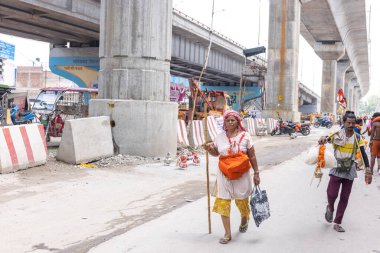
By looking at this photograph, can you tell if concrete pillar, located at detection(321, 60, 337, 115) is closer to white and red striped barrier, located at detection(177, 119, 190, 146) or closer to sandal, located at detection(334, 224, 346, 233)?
white and red striped barrier, located at detection(177, 119, 190, 146)

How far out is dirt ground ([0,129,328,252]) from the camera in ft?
18.2

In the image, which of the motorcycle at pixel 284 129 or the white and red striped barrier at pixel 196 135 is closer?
the white and red striped barrier at pixel 196 135

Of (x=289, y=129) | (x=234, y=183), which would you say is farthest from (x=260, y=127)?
(x=234, y=183)

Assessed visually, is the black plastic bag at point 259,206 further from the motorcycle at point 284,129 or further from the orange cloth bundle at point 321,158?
the motorcycle at point 284,129

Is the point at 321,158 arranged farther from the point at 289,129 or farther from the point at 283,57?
the point at 283,57

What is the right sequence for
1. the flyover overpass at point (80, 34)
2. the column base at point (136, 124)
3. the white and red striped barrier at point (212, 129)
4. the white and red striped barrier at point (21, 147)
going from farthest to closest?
1. the flyover overpass at point (80, 34)
2. the white and red striped barrier at point (212, 129)
3. the column base at point (136, 124)
4. the white and red striped barrier at point (21, 147)

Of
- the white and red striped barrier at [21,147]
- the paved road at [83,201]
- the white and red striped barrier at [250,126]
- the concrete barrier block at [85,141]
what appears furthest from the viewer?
the white and red striped barrier at [250,126]

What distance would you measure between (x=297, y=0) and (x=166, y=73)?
2882 cm

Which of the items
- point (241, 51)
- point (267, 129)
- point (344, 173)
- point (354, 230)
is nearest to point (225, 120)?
point (344, 173)

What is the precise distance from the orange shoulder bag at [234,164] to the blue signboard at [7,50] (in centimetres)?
4207

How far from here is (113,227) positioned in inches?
239

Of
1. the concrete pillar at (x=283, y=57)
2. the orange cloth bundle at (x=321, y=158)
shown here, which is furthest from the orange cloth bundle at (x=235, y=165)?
the concrete pillar at (x=283, y=57)

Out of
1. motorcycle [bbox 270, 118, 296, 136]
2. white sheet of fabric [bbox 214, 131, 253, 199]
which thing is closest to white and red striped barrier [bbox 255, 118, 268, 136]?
motorcycle [bbox 270, 118, 296, 136]

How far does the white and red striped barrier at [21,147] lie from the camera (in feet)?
30.9
